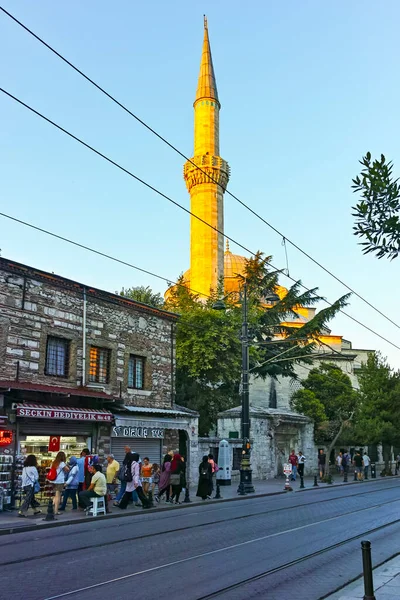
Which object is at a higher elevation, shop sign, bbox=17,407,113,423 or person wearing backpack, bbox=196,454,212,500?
shop sign, bbox=17,407,113,423

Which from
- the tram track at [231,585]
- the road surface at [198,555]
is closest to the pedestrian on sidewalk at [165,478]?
the road surface at [198,555]

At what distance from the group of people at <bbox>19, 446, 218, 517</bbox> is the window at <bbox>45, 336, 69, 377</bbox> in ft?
8.86

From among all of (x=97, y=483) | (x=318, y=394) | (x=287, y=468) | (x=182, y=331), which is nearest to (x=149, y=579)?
(x=97, y=483)

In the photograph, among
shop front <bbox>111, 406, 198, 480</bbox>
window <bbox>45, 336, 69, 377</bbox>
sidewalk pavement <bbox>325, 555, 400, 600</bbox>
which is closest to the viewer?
sidewalk pavement <bbox>325, 555, 400, 600</bbox>

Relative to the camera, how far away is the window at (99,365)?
20.2 metres

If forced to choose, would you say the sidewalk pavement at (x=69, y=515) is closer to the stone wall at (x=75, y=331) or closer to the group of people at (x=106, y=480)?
the group of people at (x=106, y=480)

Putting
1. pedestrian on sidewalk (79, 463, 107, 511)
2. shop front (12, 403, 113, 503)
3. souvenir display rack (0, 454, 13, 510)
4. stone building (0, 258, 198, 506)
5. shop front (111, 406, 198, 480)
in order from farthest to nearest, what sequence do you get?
1. shop front (111, 406, 198, 480)
2. stone building (0, 258, 198, 506)
3. shop front (12, 403, 113, 503)
4. souvenir display rack (0, 454, 13, 510)
5. pedestrian on sidewalk (79, 463, 107, 511)

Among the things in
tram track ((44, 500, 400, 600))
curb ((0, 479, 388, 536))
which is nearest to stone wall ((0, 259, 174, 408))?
curb ((0, 479, 388, 536))

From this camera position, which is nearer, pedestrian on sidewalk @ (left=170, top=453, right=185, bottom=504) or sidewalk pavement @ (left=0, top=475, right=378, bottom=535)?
sidewalk pavement @ (left=0, top=475, right=378, bottom=535)

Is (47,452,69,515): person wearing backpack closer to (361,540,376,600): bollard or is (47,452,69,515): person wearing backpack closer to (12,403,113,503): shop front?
(12,403,113,503): shop front

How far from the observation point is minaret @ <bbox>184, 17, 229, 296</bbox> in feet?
167

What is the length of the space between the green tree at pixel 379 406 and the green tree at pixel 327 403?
35.9 inches

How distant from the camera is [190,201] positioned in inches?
2078

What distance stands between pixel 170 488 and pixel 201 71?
152ft
